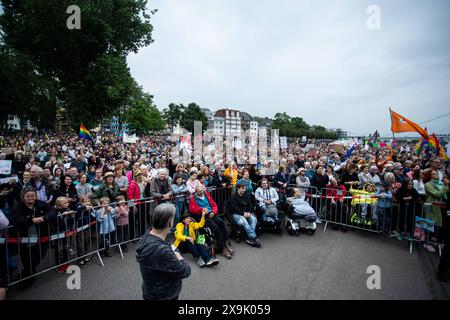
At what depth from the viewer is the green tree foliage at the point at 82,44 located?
51.3ft

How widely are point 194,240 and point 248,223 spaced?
1.55 metres

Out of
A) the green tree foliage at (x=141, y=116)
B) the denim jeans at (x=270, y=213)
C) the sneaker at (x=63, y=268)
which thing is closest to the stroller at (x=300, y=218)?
the denim jeans at (x=270, y=213)

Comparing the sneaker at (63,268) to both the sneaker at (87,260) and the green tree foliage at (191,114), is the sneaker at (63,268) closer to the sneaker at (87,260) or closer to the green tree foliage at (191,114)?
the sneaker at (87,260)

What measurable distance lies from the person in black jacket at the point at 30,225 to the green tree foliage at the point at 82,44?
14.3 m

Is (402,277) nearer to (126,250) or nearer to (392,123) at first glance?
(126,250)

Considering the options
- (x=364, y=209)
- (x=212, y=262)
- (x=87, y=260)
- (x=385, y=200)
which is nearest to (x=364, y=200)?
(x=364, y=209)

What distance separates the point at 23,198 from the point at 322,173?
7078mm

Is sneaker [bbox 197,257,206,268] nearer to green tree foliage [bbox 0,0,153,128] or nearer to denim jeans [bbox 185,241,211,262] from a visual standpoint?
denim jeans [bbox 185,241,211,262]

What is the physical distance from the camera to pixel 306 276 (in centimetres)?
391

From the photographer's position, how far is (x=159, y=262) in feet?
6.95

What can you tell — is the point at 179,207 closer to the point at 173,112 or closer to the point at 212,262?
the point at 212,262

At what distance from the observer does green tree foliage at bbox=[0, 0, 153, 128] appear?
15.6 metres
